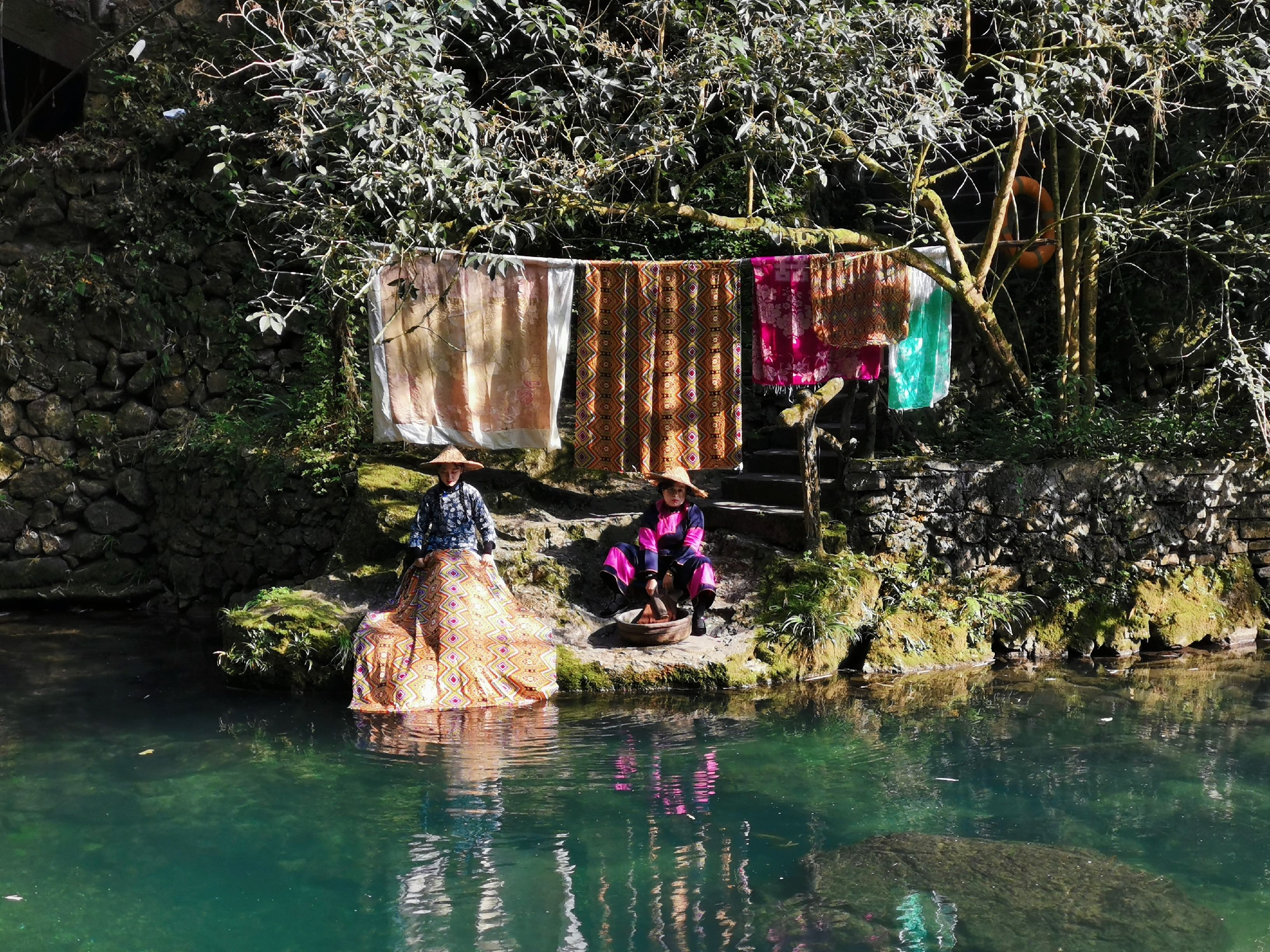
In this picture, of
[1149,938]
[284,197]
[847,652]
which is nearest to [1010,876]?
[1149,938]

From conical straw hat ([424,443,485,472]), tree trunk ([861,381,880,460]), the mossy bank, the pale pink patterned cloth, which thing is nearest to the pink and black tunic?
the mossy bank

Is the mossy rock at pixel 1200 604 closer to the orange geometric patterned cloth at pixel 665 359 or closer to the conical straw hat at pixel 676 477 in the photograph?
the orange geometric patterned cloth at pixel 665 359

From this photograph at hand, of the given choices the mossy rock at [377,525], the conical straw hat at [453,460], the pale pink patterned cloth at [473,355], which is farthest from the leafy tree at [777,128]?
the mossy rock at [377,525]

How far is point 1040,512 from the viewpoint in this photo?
8.16 m

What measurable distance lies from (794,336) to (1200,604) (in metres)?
3.40

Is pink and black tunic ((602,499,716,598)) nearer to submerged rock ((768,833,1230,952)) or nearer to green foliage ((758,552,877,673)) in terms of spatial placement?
green foliage ((758,552,877,673))

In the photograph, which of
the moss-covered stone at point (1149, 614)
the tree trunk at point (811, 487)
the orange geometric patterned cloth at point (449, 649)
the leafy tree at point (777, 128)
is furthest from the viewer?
the moss-covered stone at point (1149, 614)

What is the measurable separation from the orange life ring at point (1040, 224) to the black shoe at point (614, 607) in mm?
4185

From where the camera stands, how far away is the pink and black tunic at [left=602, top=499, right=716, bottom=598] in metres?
7.44

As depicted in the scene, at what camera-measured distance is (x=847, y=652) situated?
7.59 meters

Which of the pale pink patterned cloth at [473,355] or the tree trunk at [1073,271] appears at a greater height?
the tree trunk at [1073,271]

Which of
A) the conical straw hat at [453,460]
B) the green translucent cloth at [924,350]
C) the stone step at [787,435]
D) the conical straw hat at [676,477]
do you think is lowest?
the conical straw hat at [676,477]

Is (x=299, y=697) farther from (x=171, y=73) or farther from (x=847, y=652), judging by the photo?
(x=171, y=73)

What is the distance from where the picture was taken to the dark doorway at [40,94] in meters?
11.4
